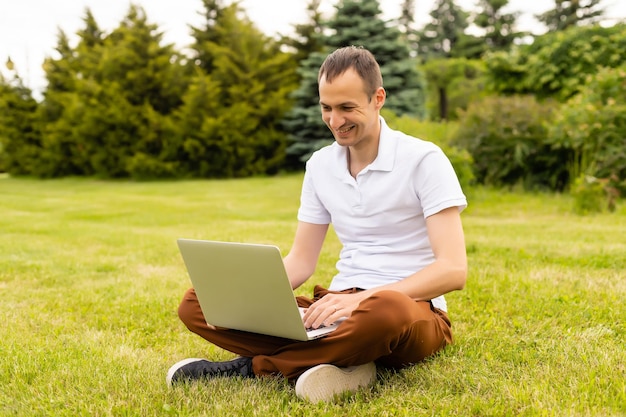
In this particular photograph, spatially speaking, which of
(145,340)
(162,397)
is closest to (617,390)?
(162,397)

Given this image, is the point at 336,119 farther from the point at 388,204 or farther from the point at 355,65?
the point at 388,204

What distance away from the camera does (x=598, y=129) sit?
9547 millimetres

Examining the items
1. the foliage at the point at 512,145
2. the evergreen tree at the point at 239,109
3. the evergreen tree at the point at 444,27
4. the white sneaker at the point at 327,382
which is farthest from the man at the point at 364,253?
the evergreen tree at the point at 444,27

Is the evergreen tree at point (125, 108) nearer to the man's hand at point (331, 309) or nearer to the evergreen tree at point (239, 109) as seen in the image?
the evergreen tree at point (239, 109)

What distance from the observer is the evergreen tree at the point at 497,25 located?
32.9m

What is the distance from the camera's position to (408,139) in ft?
9.42

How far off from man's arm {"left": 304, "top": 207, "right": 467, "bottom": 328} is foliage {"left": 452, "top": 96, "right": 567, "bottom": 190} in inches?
347

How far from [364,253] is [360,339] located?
55 centimetres

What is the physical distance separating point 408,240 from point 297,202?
32.6ft

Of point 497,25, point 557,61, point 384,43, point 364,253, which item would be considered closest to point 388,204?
point 364,253

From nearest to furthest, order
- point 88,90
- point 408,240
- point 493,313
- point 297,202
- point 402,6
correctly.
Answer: point 408,240
point 493,313
point 297,202
point 88,90
point 402,6

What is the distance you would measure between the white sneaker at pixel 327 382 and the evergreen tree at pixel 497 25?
32.2 m

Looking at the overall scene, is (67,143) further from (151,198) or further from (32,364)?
(32,364)

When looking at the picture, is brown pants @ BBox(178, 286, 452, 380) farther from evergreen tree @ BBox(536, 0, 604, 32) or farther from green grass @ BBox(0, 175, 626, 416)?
evergreen tree @ BBox(536, 0, 604, 32)
